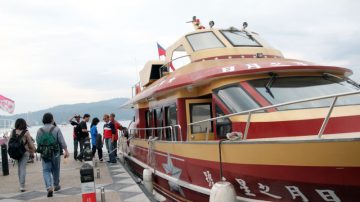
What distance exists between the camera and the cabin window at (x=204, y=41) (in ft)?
27.1

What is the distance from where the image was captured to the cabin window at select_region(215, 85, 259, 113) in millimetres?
5570

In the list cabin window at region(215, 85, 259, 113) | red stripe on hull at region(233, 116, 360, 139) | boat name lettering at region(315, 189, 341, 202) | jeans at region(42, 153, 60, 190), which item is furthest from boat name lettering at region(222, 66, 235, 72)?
jeans at region(42, 153, 60, 190)

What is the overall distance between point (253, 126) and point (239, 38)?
383 centimetres

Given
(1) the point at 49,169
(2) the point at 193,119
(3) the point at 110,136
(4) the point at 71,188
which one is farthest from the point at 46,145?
(3) the point at 110,136

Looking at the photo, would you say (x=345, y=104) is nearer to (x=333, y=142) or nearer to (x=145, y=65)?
(x=333, y=142)

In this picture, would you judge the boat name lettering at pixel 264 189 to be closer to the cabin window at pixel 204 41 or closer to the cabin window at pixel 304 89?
the cabin window at pixel 304 89

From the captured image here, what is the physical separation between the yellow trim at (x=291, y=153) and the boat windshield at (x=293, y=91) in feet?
2.85

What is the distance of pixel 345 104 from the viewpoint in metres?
5.25

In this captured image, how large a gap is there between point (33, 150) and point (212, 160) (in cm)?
471

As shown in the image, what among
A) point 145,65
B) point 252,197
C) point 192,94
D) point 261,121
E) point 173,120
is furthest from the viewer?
point 145,65

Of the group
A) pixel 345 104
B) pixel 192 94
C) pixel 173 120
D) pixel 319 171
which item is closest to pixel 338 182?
pixel 319 171

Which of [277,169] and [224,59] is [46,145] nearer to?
[224,59]

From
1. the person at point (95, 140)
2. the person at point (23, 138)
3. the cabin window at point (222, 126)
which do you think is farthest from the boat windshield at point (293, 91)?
the person at point (95, 140)

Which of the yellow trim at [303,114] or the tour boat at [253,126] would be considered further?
the yellow trim at [303,114]
